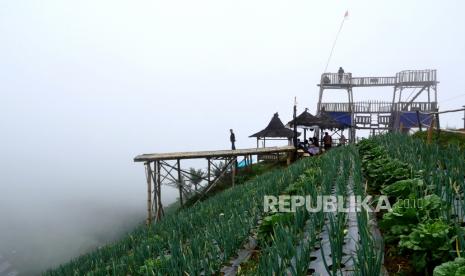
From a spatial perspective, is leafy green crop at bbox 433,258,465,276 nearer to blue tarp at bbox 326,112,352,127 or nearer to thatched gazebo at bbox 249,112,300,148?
thatched gazebo at bbox 249,112,300,148

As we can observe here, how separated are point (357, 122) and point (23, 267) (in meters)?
33.3

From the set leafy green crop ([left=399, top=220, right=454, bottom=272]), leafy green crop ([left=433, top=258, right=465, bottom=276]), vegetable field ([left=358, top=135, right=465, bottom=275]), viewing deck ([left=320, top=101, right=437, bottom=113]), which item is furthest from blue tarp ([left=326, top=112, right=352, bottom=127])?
leafy green crop ([left=433, top=258, right=465, bottom=276])

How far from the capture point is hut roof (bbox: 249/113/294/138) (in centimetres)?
1900

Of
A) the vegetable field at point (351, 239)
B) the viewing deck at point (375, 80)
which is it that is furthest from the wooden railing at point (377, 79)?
the vegetable field at point (351, 239)

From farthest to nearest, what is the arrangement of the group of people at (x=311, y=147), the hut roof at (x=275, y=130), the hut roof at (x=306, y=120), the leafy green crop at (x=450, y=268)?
the hut roof at (x=275, y=130)
the hut roof at (x=306, y=120)
the group of people at (x=311, y=147)
the leafy green crop at (x=450, y=268)

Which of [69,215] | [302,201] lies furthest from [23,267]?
[302,201]

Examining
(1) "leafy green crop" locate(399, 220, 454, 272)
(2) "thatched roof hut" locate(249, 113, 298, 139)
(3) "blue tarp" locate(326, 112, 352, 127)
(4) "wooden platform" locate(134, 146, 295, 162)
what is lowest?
(4) "wooden platform" locate(134, 146, 295, 162)

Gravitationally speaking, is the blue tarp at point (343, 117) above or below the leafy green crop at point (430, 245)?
above

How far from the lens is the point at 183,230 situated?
5.56 meters

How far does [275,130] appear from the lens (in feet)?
62.7

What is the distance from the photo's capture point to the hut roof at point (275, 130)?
19.0 metres

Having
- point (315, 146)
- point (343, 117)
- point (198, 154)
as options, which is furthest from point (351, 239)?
point (343, 117)

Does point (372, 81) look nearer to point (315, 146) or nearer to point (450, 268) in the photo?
point (315, 146)

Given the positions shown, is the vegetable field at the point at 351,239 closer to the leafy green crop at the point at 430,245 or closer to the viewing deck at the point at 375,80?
the leafy green crop at the point at 430,245
